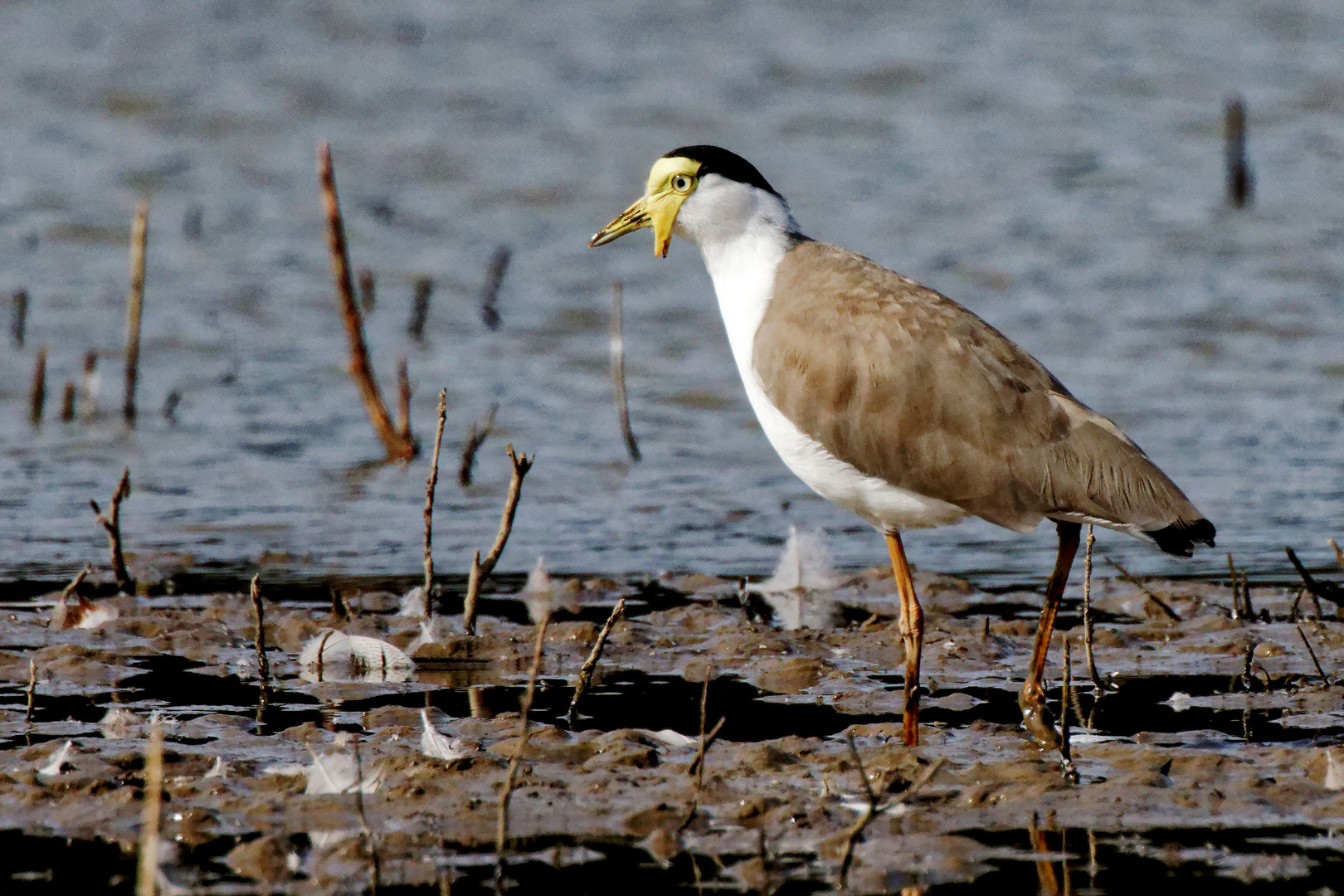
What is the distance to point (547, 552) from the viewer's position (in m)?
7.92

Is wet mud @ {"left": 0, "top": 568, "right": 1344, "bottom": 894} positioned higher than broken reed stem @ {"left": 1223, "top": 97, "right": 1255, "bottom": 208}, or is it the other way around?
broken reed stem @ {"left": 1223, "top": 97, "right": 1255, "bottom": 208}

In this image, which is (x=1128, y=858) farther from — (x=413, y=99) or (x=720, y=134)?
(x=413, y=99)

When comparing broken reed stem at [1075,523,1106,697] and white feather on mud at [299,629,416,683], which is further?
white feather on mud at [299,629,416,683]

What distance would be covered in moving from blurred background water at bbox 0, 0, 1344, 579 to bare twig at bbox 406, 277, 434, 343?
10 centimetres

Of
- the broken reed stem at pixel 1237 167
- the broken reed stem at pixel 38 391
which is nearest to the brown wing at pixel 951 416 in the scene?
the broken reed stem at pixel 38 391

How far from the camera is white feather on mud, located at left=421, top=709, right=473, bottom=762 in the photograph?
475cm

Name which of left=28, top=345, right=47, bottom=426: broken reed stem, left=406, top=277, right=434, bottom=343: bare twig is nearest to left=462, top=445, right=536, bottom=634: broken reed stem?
left=28, top=345, right=47, bottom=426: broken reed stem

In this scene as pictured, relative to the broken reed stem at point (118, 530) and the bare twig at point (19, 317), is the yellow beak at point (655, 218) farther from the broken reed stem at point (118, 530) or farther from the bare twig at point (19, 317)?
the bare twig at point (19, 317)

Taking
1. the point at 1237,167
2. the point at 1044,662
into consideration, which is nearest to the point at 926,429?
the point at 1044,662

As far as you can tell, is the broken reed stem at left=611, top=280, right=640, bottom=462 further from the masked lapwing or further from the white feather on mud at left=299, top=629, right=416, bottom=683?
the white feather on mud at left=299, top=629, right=416, bottom=683

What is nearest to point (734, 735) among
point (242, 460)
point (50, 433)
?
point (242, 460)

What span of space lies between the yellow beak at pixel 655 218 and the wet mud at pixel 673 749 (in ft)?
4.26

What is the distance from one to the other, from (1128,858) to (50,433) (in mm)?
7082

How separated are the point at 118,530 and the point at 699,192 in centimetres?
233
